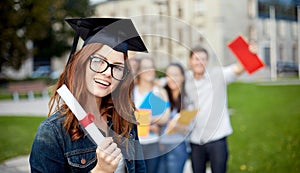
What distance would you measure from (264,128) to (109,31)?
3.17 m

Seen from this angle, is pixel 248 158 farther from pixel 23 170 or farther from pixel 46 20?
pixel 46 20

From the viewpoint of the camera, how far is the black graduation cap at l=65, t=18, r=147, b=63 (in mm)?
987

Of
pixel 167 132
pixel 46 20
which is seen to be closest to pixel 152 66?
pixel 167 132

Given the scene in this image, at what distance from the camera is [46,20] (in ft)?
6.16

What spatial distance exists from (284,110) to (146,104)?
7.23ft

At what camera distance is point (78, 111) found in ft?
2.79

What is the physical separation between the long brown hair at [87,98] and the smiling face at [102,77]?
0.01 metres

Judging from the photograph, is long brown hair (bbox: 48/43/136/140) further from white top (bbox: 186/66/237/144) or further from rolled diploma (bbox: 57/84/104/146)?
white top (bbox: 186/66/237/144)

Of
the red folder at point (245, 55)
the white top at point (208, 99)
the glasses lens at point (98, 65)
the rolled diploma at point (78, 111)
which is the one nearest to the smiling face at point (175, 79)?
the white top at point (208, 99)

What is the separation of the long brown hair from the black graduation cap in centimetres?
3

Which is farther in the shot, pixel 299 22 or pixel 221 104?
pixel 299 22

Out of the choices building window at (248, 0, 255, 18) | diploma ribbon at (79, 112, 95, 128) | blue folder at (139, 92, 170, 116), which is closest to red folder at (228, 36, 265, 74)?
blue folder at (139, 92, 170, 116)

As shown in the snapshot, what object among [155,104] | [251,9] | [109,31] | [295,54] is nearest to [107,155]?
[109,31]

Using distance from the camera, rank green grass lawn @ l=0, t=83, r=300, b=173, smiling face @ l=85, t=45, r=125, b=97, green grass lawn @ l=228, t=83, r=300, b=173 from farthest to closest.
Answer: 1. green grass lawn @ l=228, t=83, r=300, b=173
2. green grass lawn @ l=0, t=83, r=300, b=173
3. smiling face @ l=85, t=45, r=125, b=97
